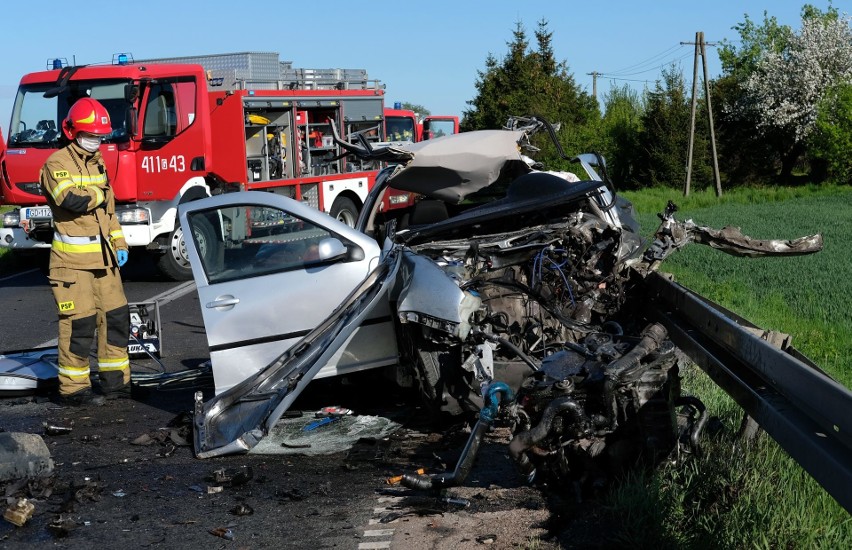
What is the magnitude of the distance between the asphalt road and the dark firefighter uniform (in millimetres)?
385

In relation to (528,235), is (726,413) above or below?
below

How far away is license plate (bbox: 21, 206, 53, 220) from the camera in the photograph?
565 inches

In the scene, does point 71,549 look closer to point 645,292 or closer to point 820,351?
point 645,292

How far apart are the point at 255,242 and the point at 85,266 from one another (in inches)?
Result: 73.0

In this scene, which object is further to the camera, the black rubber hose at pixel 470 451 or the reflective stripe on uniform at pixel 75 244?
the reflective stripe on uniform at pixel 75 244

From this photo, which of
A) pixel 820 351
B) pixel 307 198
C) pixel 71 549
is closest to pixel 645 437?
pixel 71 549

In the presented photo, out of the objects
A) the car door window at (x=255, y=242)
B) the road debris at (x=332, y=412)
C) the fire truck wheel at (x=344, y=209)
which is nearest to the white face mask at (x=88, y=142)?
the car door window at (x=255, y=242)

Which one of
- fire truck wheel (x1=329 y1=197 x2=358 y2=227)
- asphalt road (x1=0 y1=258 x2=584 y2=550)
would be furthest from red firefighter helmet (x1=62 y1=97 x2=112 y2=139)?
fire truck wheel (x1=329 y1=197 x2=358 y2=227)

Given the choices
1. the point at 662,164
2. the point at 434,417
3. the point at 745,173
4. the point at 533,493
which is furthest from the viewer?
the point at 745,173

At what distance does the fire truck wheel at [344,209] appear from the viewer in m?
18.6

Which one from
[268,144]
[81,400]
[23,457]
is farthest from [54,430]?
[268,144]

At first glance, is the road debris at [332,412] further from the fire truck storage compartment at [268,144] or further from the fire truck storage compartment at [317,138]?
the fire truck storage compartment at [317,138]

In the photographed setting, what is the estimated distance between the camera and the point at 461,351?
5484 mm

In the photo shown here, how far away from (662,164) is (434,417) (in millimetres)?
35371
